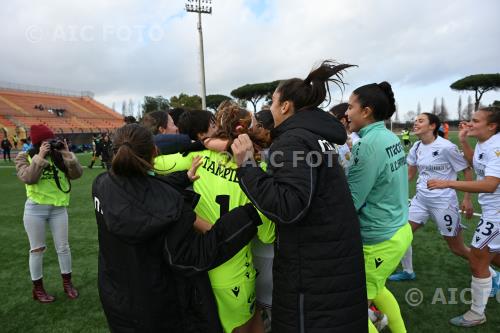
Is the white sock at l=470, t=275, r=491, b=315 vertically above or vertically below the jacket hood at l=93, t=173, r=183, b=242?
below

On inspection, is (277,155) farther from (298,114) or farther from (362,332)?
(362,332)

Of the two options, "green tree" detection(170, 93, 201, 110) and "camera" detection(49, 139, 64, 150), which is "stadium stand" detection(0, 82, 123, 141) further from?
"camera" detection(49, 139, 64, 150)

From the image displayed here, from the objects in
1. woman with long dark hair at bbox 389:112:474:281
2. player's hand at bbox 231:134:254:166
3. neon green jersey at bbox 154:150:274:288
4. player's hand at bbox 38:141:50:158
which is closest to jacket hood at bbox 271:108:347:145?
player's hand at bbox 231:134:254:166

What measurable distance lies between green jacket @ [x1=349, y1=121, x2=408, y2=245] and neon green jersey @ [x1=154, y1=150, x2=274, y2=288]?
0.66 metres

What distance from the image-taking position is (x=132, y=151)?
1593 mm

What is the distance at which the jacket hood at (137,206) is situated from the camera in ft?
4.88

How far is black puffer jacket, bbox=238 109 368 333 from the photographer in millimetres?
1524

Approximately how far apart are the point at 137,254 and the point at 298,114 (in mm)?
1004

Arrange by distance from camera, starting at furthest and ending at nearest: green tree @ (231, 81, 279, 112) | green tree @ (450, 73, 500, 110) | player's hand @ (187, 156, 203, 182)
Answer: green tree @ (231, 81, 279, 112)
green tree @ (450, 73, 500, 110)
player's hand @ (187, 156, 203, 182)

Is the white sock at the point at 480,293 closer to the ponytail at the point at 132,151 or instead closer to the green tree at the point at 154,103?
the ponytail at the point at 132,151

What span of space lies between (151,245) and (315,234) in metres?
0.76

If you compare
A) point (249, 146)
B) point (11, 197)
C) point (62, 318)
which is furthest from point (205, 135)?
point (11, 197)

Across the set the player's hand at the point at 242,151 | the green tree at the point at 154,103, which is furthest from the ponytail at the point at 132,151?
the green tree at the point at 154,103

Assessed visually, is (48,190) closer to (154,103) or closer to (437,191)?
(437,191)
